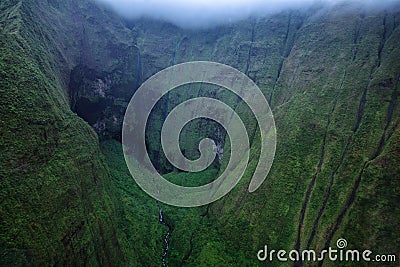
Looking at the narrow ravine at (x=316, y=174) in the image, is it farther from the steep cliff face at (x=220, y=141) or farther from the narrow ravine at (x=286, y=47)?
the narrow ravine at (x=286, y=47)

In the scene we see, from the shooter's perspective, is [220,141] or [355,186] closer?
[355,186]

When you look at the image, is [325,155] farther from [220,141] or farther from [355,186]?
[220,141]

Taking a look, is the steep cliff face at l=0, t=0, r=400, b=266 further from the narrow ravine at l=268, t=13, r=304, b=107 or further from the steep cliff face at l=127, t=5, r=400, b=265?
the narrow ravine at l=268, t=13, r=304, b=107

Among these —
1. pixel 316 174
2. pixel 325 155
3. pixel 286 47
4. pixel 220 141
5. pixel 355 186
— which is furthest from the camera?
Answer: pixel 286 47

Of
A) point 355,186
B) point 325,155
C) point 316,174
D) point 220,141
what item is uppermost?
point 220,141

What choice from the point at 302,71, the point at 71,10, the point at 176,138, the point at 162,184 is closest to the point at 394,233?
the point at 302,71

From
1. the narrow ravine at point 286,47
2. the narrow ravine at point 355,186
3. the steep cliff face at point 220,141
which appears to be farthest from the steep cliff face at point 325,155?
the narrow ravine at point 286,47

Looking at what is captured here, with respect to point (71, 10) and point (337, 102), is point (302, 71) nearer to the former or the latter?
point (337, 102)

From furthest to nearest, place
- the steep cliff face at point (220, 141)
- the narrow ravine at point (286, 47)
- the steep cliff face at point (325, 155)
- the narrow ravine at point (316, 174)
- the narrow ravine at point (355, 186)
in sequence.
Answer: the narrow ravine at point (286, 47) < the narrow ravine at point (316, 174) < the narrow ravine at point (355, 186) < the steep cliff face at point (325, 155) < the steep cliff face at point (220, 141)

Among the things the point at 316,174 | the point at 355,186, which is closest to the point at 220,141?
the point at 316,174
